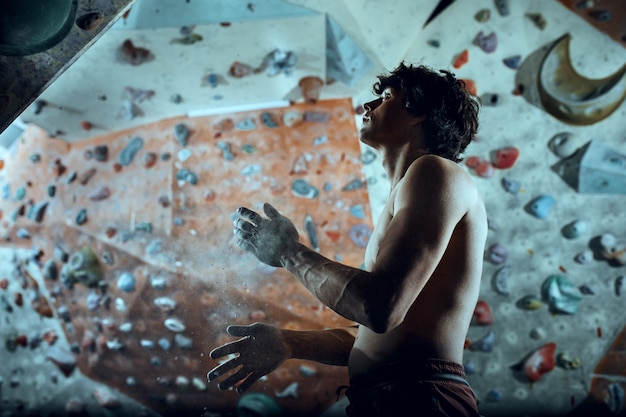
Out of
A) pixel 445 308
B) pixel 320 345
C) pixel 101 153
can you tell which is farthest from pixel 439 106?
pixel 101 153

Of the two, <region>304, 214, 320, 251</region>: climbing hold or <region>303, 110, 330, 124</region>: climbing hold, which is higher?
<region>303, 110, 330, 124</region>: climbing hold

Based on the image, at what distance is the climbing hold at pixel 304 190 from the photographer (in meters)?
2.76

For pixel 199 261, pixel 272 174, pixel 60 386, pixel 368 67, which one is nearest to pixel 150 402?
pixel 60 386

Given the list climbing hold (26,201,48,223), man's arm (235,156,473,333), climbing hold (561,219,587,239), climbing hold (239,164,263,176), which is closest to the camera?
man's arm (235,156,473,333)

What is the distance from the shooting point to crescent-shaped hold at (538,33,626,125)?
2438 mm

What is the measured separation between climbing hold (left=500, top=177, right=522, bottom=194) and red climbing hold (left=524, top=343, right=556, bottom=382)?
2.77ft

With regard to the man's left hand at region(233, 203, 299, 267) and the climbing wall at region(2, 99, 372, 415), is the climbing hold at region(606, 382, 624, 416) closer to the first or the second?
the climbing wall at region(2, 99, 372, 415)

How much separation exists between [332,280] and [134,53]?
2.06 metres

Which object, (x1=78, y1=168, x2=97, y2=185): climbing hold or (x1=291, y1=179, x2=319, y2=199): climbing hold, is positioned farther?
(x1=78, y1=168, x2=97, y2=185): climbing hold

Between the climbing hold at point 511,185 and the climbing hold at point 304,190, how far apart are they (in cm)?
100

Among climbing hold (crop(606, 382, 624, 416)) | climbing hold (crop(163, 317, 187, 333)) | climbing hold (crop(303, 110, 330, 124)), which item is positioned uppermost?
climbing hold (crop(303, 110, 330, 124))

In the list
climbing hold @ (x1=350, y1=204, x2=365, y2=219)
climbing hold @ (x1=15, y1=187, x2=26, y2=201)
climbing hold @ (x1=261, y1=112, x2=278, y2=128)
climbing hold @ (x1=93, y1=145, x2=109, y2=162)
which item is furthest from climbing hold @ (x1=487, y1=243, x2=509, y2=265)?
climbing hold @ (x1=15, y1=187, x2=26, y2=201)

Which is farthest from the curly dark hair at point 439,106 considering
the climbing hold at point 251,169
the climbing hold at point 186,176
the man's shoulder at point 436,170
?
the climbing hold at point 186,176

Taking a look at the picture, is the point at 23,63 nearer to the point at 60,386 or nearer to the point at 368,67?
the point at 368,67
